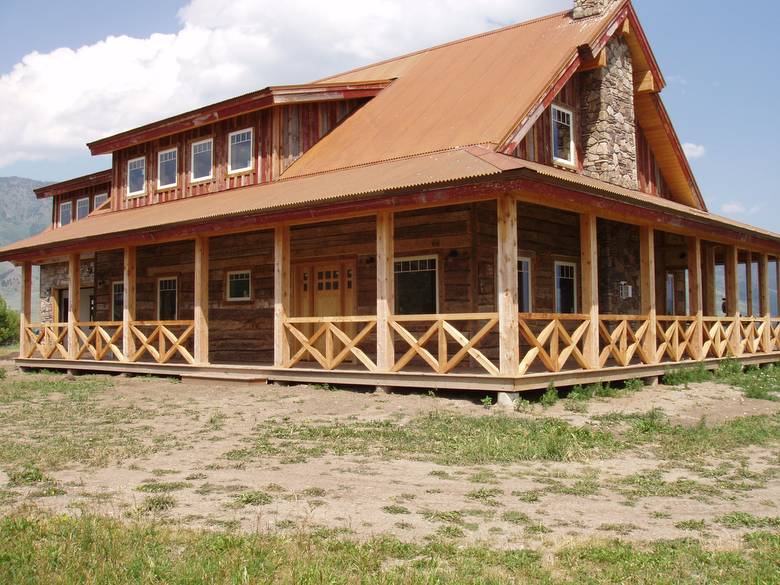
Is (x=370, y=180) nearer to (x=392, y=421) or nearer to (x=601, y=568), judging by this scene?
(x=392, y=421)

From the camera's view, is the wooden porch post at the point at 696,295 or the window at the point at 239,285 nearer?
the wooden porch post at the point at 696,295

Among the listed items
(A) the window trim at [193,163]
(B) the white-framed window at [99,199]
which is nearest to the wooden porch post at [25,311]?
(A) the window trim at [193,163]

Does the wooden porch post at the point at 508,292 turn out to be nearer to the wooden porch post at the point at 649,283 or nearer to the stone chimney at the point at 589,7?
the wooden porch post at the point at 649,283

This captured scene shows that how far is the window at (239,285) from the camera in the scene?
20094 mm

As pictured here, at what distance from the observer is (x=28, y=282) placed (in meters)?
22.2

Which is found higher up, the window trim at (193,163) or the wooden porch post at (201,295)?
the window trim at (193,163)

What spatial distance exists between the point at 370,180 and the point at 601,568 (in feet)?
34.6

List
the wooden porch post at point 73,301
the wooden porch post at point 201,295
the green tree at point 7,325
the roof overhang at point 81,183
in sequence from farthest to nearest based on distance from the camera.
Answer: the green tree at point 7,325 < the roof overhang at point 81,183 < the wooden porch post at point 73,301 < the wooden porch post at point 201,295

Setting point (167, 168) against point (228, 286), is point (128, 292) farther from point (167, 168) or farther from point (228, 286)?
point (167, 168)

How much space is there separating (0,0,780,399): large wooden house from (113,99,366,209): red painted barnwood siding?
0.18 feet

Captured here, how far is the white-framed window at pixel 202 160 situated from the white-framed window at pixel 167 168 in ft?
2.52

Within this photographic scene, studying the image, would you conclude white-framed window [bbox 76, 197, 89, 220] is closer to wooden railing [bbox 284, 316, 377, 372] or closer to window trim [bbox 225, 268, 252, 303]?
window trim [bbox 225, 268, 252, 303]

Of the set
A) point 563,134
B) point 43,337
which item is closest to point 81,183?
point 43,337

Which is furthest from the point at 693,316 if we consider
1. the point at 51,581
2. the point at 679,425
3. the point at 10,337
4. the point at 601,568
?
the point at 10,337
